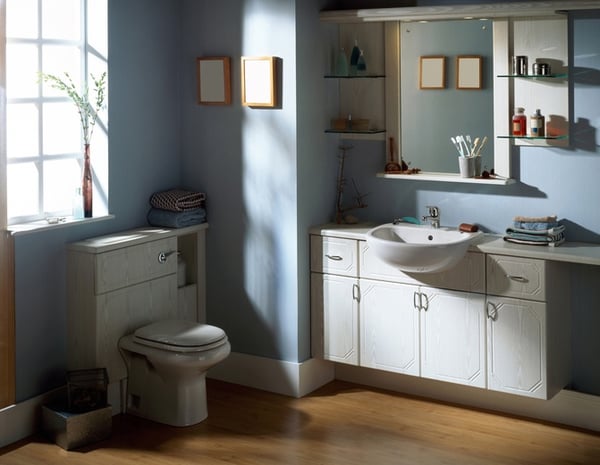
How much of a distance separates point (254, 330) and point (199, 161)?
3.20 feet

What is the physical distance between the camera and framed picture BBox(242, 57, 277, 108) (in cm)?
471

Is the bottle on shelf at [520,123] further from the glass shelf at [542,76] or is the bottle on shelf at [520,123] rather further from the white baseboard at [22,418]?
the white baseboard at [22,418]

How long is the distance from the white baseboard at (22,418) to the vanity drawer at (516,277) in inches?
84.2

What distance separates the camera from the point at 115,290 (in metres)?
4.45

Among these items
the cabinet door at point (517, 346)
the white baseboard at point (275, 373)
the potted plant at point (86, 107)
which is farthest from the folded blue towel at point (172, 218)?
the cabinet door at point (517, 346)

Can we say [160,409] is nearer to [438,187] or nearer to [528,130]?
[438,187]

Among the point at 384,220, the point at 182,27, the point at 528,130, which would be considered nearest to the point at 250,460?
the point at 384,220

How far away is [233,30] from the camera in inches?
192

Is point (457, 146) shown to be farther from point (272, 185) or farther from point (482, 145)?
point (272, 185)

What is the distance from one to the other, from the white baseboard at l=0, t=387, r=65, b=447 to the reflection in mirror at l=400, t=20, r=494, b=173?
2.19 metres

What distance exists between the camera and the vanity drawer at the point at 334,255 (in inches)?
188

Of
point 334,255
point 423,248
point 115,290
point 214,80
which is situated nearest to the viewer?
point 423,248

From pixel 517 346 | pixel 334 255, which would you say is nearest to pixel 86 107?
pixel 334 255

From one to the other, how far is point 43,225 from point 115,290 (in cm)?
46
